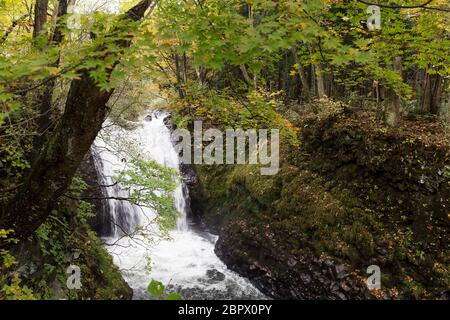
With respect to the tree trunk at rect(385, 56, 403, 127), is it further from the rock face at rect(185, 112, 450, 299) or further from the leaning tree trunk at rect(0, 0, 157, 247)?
the leaning tree trunk at rect(0, 0, 157, 247)

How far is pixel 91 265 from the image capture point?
258 inches

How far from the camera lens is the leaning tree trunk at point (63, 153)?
3553mm

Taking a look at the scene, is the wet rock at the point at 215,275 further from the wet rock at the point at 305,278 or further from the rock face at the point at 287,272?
the wet rock at the point at 305,278

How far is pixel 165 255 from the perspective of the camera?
10656 millimetres

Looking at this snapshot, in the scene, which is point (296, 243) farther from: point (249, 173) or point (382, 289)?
point (249, 173)

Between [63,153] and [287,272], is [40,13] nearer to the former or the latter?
[63,153]

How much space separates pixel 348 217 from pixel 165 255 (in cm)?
586

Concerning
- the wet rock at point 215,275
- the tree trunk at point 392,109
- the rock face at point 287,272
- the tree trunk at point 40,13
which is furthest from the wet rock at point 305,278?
the tree trunk at point 40,13

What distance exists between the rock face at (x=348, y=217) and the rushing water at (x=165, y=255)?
1.93 feet

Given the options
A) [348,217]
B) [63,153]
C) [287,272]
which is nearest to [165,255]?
[287,272]

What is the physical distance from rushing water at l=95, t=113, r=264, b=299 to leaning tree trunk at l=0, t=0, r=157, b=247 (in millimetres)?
2675
